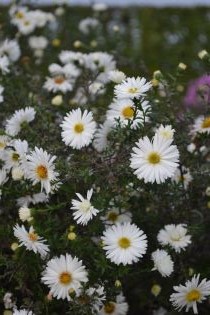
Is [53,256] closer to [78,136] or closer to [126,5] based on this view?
[78,136]

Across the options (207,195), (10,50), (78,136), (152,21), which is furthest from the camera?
(152,21)

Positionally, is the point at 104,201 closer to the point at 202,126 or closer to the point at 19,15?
the point at 202,126

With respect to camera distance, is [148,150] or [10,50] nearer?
[148,150]

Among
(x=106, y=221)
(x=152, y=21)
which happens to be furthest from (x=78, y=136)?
(x=152, y=21)

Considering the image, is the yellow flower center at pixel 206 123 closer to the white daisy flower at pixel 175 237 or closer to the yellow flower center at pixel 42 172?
the white daisy flower at pixel 175 237

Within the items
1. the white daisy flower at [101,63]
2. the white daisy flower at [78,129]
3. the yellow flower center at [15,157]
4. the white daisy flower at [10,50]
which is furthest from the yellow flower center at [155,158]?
the white daisy flower at [10,50]

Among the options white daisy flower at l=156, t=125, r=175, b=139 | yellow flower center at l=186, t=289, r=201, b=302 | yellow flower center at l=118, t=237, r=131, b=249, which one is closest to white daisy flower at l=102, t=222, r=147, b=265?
yellow flower center at l=118, t=237, r=131, b=249

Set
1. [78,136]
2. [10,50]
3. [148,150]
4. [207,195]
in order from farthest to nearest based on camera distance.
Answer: [10,50] → [207,195] → [78,136] → [148,150]
